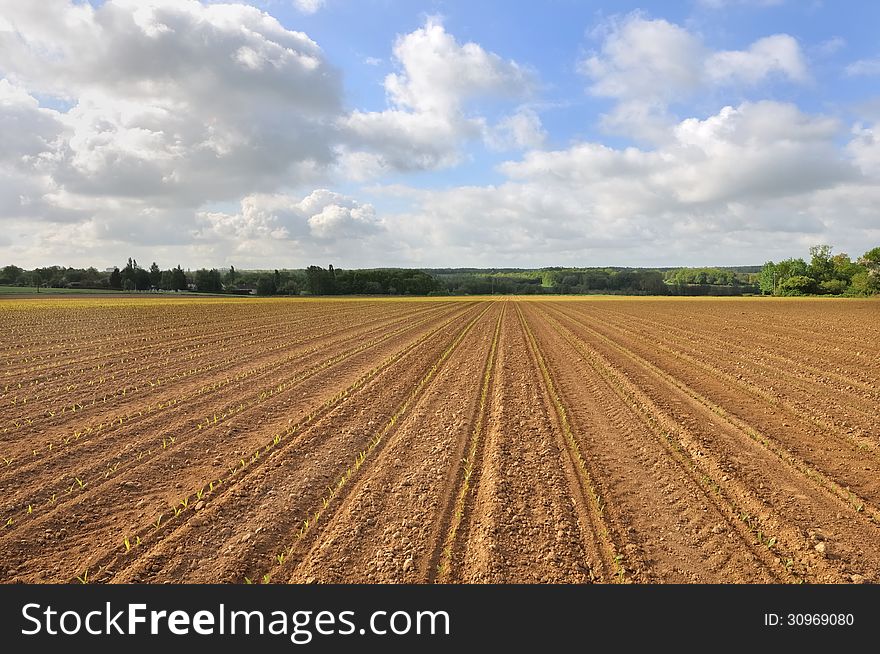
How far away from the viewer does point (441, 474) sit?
6938 mm

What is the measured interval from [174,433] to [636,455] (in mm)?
8471

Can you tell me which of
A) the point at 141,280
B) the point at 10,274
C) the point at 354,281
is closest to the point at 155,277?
the point at 141,280

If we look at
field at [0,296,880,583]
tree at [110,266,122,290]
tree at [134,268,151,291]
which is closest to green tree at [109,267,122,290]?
tree at [110,266,122,290]

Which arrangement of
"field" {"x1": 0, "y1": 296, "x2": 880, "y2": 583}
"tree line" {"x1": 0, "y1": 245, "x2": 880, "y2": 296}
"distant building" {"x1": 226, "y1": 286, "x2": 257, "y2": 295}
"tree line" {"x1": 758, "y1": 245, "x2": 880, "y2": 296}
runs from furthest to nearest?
1. "distant building" {"x1": 226, "y1": 286, "x2": 257, "y2": 295}
2. "tree line" {"x1": 0, "y1": 245, "x2": 880, "y2": 296}
3. "tree line" {"x1": 758, "y1": 245, "x2": 880, "y2": 296}
4. "field" {"x1": 0, "y1": 296, "x2": 880, "y2": 583}

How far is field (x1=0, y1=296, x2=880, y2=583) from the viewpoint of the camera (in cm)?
485

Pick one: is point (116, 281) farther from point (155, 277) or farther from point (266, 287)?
point (266, 287)

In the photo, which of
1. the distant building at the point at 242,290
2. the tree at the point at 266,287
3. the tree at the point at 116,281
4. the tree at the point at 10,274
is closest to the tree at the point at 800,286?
the tree at the point at 266,287

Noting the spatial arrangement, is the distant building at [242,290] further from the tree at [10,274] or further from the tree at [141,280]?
the tree at [10,274]

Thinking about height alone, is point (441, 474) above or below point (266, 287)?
below

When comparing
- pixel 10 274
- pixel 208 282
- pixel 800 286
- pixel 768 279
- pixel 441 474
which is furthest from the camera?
pixel 10 274

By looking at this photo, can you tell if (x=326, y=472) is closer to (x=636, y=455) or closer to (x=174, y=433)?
(x=174, y=433)

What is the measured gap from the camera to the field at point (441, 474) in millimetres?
4852

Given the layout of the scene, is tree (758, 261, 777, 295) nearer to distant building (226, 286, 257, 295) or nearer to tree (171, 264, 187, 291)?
distant building (226, 286, 257, 295)

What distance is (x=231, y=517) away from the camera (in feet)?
18.9
